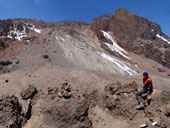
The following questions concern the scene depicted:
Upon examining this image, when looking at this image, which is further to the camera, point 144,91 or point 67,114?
point 67,114

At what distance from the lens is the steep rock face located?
83.8ft

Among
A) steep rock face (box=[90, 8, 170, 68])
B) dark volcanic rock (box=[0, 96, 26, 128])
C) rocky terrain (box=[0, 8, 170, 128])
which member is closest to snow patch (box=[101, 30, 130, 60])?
steep rock face (box=[90, 8, 170, 68])

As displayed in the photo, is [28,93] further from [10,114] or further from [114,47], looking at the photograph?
[114,47]

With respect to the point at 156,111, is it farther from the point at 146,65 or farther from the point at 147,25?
the point at 147,25

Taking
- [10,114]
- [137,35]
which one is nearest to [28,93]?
[10,114]

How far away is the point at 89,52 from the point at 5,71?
10324mm

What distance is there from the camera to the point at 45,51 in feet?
55.5

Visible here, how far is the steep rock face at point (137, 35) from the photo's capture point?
83.8 feet

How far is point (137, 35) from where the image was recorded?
2689cm

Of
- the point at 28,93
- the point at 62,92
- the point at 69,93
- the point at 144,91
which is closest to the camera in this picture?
the point at 144,91

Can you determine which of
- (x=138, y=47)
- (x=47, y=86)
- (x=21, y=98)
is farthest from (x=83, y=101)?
(x=138, y=47)

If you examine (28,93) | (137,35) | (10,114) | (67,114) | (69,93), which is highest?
(137,35)

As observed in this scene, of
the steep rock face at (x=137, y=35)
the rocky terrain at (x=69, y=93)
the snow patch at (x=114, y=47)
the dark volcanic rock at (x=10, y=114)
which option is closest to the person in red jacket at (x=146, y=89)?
the rocky terrain at (x=69, y=93)

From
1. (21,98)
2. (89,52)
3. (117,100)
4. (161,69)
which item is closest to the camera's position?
(117,100)
